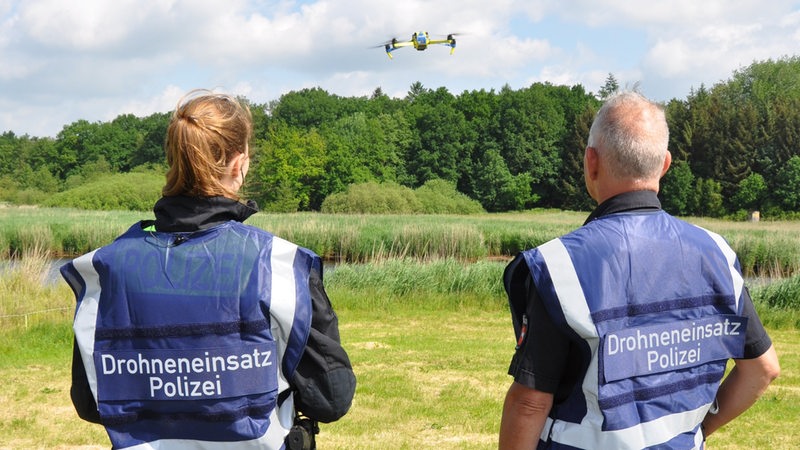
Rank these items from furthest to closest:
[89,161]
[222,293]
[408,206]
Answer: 1. [89,161]
2. [408,206]
3. [222,293]

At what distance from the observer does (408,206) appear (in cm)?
5184

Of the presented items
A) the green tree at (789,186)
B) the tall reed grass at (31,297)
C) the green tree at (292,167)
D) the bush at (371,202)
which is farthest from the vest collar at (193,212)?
the green tree at (789,186)

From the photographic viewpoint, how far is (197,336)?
212cm

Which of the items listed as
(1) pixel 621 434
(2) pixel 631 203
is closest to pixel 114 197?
(2) pixel 631 203

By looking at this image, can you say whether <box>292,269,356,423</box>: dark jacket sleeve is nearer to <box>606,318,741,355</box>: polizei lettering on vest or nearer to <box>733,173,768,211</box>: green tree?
<box>606,318,741,355</box>: polizei lettering on vest

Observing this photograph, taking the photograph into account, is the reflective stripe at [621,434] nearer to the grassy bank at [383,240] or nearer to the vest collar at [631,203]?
the vest collar at [631,203]

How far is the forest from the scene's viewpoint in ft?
192

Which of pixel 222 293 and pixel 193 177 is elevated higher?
pixel 193 177

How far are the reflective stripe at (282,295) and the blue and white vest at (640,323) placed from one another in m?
0.65

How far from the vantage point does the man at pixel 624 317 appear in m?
2.03

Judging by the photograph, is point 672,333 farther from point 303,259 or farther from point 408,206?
point 408,206

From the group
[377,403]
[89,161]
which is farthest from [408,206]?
[377,403]

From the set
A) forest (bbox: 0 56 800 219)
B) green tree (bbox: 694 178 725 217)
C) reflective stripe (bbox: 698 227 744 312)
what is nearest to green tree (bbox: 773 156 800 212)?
forest (bbox: 0 56 800 219)

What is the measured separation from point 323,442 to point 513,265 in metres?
3.93
